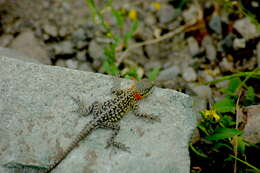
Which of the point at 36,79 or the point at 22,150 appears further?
the point at 36,79

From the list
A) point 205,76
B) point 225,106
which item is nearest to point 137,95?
point 225,106

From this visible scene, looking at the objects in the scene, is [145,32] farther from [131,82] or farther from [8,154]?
[8,154]

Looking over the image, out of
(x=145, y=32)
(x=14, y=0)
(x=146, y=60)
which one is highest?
(x=14, y=0)

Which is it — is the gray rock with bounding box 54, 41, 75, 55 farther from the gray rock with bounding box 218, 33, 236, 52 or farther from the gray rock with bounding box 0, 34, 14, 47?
the gray rock with bounding box 218, 33, 236, 52

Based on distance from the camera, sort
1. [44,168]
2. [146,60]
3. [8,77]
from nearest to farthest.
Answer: [44,168] < [8,77] < [146,60]

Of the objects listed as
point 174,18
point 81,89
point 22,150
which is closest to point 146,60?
point 174,18

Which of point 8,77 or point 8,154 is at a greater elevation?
point 8,77

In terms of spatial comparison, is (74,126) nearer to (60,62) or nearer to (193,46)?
(60,62)
